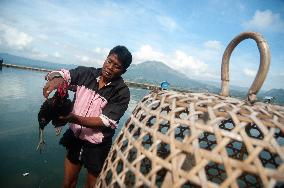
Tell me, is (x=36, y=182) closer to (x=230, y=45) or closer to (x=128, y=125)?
(x=128, y=125)

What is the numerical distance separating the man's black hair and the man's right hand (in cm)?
75

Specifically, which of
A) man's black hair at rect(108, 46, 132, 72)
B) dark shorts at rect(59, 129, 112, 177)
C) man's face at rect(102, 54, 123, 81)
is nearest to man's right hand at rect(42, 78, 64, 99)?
man's face at rect(102, 54, 123, 81)

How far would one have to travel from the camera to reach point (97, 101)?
3232mm

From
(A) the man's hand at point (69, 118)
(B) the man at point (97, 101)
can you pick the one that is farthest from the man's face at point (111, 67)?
(A) the man's hand at point (69, 118)

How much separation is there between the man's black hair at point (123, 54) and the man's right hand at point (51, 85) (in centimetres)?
75

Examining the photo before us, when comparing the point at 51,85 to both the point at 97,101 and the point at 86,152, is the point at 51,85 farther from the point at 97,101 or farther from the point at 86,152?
the point at 86,152

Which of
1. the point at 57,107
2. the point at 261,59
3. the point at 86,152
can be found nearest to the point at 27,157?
the point at 86,152

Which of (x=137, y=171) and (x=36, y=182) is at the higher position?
(x=137, y=171)

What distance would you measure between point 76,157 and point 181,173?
8.19ft

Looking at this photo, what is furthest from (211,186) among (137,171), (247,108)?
(247,108)

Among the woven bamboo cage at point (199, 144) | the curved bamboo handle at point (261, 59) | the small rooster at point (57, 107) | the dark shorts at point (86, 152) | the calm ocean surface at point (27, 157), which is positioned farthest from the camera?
the calm ocean surface at point (27, 157)

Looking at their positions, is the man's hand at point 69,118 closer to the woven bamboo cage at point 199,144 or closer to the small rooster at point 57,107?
the small rooster at point 57,107

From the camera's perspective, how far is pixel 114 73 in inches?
126

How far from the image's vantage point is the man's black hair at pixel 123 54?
3162 mm
